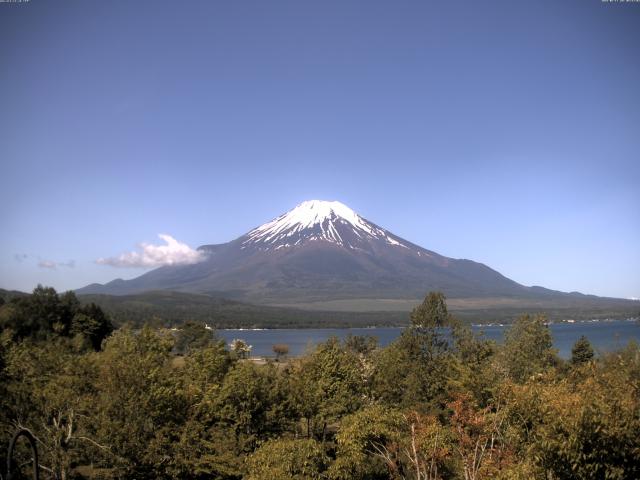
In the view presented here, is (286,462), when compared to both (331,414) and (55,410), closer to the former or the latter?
(331,414)

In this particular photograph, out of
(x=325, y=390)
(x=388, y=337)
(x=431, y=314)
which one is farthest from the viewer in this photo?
(x=388, y=337)

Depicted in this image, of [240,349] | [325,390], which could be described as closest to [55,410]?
[325,390]

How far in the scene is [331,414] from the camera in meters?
23.0

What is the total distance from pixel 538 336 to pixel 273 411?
1739 centimetres

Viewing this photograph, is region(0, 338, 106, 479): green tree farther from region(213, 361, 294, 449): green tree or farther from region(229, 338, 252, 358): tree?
region(229, 338, 252, 358): tree

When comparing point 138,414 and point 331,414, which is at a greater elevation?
point 138,414

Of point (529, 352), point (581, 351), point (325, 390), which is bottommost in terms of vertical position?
point (581, 351)

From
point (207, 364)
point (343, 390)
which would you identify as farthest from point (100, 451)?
point (343, 390)

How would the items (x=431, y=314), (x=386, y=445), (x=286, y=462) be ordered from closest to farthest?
(x=286, y=462), (x=386, y=445), (x=431, y=314)

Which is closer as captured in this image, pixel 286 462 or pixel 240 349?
pixel 286 462

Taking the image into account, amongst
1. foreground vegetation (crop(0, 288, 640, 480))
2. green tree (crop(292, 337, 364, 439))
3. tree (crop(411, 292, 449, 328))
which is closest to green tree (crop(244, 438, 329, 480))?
foreground vegetation (crop(0, 288, 640, 480))

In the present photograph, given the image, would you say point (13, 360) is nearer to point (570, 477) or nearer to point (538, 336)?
point (570, 477)

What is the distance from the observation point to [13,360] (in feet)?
74.7

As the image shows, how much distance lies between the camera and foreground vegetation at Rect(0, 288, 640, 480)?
10609 mm
